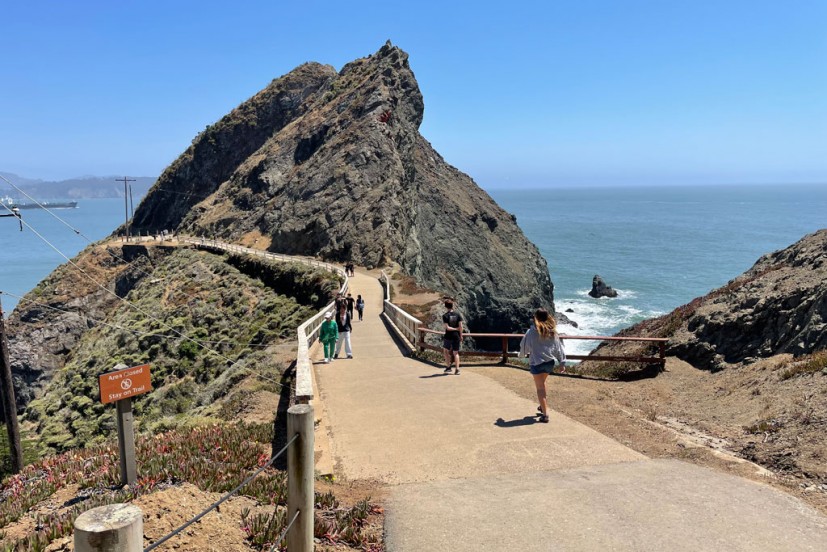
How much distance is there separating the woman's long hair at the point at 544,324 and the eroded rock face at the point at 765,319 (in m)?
5.09

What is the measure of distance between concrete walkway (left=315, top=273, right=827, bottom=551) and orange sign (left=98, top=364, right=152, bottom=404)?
2750mm

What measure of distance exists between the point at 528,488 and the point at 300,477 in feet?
11.1

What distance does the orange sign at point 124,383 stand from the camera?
6441 millimetres

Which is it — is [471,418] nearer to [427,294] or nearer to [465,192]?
[427,294]

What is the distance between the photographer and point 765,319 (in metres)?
12.2

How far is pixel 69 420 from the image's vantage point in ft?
92.9

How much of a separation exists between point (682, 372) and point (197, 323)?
31.7 meters

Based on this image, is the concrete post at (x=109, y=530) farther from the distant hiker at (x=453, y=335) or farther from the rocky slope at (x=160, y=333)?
the distant hiker at (x=453, y=335)

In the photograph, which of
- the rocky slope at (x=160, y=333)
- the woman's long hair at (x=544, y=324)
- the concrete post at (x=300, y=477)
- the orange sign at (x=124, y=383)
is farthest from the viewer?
the rocky slope at (x=160, y=333)

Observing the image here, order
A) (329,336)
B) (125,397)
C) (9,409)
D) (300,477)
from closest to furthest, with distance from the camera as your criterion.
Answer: (300,477) → (125,397) → (329,336) → (9,409)

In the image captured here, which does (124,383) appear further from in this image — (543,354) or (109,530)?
(543,354)

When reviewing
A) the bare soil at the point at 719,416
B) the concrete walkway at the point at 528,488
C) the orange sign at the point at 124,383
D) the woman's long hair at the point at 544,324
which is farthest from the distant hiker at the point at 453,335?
the orange sign at the point at 124,383

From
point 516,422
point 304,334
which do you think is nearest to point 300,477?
point 516,422

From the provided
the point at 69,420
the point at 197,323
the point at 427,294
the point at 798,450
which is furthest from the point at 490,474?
the point at 197,323
